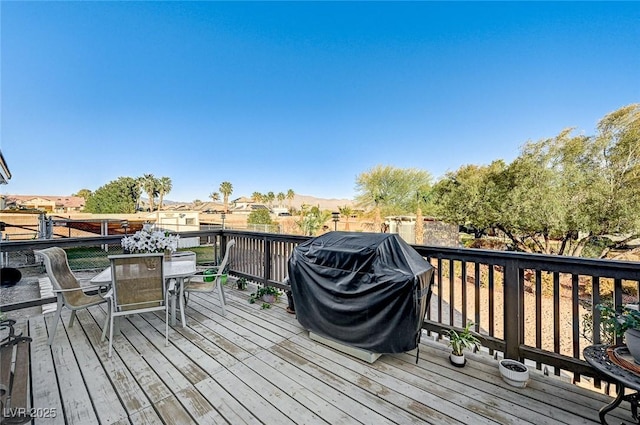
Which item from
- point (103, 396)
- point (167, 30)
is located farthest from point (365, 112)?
point (103, 396)

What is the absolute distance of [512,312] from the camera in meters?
2.25

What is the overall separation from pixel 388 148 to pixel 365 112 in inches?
351

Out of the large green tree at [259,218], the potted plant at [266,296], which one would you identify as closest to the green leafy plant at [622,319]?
the potted plant at [266,296]

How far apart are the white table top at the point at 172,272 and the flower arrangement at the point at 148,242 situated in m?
0.26

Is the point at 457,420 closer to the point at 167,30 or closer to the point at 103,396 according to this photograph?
the point at 103,396

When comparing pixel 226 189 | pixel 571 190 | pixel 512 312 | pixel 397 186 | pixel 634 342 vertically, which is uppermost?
pixel 226 189

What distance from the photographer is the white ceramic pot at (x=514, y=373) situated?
1940 millimetres

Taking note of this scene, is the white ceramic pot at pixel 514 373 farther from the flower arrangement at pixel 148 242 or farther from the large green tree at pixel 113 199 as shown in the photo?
the large green tree at pixel 113 199

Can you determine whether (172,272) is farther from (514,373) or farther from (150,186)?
(150,186)

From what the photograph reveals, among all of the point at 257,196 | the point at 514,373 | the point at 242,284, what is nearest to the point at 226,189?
the point at 257,196

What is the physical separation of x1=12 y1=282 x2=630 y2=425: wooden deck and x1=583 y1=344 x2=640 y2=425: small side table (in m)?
0.19

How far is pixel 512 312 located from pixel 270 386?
2064 millimetres

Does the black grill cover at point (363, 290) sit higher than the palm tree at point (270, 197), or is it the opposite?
the palm tree at point (270, 197)

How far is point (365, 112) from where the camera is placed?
48.1ft
